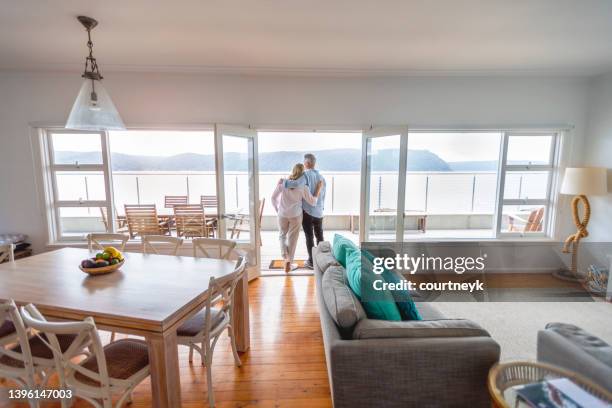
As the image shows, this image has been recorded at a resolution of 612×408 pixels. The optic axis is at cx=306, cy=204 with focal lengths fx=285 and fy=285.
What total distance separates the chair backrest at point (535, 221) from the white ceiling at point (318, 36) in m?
1.73

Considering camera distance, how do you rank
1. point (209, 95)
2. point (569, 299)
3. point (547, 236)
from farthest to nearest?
point (547, 236) < point (209, 95) < point (569, 299)

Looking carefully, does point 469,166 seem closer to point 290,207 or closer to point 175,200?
point 290,207

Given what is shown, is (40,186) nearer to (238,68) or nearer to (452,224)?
(238,68)

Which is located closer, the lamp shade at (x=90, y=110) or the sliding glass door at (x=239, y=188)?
the lamp shade at (x=90, y=110)

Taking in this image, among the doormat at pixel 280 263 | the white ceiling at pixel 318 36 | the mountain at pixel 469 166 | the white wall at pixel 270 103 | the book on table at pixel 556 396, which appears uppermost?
the white ceiling at pixel 318 36

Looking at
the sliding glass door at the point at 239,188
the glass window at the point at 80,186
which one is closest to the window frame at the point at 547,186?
the sliding glass door at the point at 239,188

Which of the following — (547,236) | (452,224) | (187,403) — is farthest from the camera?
(452,224)

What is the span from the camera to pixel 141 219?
13.6ft

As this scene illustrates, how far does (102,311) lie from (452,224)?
20.0 feet

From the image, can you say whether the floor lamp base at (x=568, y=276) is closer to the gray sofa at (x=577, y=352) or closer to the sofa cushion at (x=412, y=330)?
the gray sofa at (x=577, y=352)

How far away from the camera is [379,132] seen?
11.1ft

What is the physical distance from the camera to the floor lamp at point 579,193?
314 centimetres

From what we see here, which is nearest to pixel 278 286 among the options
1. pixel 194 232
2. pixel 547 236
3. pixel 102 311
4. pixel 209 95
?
pixel 194 232

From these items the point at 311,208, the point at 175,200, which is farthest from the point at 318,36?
the point at 175,200
